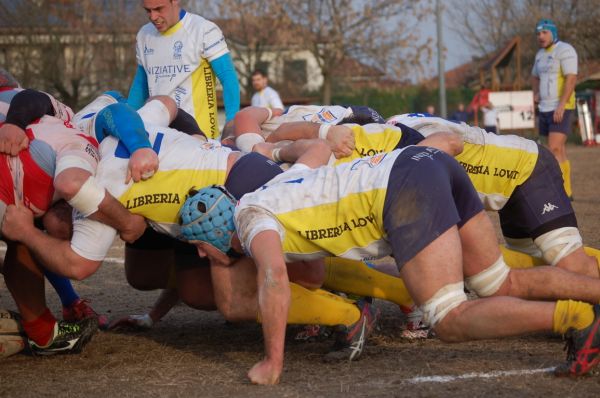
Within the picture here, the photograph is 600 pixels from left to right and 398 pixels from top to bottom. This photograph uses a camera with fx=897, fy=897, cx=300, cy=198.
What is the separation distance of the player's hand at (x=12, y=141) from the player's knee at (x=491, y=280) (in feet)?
8.37

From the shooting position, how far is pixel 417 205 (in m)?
4.21

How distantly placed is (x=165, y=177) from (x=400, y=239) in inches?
56.6

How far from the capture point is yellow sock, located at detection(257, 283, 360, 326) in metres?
4.85

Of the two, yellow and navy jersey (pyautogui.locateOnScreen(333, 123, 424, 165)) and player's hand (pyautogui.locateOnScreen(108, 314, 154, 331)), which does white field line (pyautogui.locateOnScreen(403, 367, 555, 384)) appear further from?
player's hand (pyautogui.locateOnScreen(108, 314, 154, 331))

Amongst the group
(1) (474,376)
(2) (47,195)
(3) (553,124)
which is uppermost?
(2) (47,195)

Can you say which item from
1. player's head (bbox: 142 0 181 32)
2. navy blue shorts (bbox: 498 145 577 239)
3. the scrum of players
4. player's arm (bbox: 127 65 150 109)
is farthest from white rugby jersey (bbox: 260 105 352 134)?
player's arm (bbox: 127 65 150 109)

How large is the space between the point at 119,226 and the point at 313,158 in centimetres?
113

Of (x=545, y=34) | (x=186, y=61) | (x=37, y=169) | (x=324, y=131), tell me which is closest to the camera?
(x=37, y=169)

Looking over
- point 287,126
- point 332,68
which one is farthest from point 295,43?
point 287,126

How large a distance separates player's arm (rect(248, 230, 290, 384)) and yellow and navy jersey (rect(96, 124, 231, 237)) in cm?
81

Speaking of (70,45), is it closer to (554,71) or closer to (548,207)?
(554,71)

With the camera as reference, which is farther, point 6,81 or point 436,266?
point 6,81

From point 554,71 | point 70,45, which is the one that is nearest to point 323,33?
point 70,45

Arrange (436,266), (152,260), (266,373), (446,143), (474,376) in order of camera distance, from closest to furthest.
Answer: (436,266) < (266,373) < (474,376) < (446,143) < (152,260)
